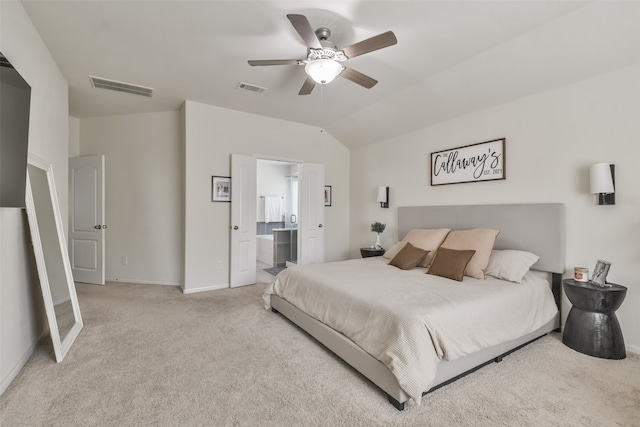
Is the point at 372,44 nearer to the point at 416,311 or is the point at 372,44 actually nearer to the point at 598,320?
the point at 416,311

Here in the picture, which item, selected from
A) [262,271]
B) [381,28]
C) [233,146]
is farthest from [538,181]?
[262,271]

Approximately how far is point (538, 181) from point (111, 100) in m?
5.49

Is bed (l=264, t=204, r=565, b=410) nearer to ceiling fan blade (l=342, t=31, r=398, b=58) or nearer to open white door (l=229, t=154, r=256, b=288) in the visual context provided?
open white door (l=229, t=154, r=256, b=288)

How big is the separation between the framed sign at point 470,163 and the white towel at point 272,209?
4.68m

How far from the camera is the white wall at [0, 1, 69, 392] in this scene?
6.37 feet

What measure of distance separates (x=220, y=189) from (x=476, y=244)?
3.54 m

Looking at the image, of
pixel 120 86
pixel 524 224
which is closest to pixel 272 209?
pixel 120 86

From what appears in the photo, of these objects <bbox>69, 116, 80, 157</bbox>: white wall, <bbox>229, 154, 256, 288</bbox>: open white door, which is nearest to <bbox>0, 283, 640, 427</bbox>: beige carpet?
<bbox>229, 154, 256, 288</bbox>: open white door

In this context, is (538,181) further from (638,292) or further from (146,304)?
(146,304)

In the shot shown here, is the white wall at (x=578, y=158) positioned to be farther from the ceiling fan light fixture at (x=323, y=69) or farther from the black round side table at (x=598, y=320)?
the ceiling fan light fixture at (x=323, y=69)

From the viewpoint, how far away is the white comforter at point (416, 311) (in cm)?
171

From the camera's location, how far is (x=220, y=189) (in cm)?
439

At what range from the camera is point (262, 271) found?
575cm

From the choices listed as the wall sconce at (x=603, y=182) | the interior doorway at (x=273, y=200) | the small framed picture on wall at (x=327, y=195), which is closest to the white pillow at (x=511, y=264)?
the wall sconce at (x=603, y=182)
